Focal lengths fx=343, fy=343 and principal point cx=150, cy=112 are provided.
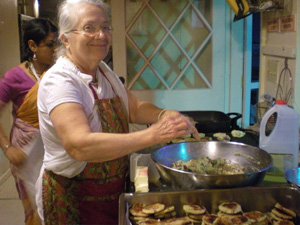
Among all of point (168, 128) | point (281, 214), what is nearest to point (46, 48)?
point (168, 128)

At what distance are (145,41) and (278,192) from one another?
87.9 inches

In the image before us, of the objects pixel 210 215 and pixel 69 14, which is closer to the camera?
pixel 210 215

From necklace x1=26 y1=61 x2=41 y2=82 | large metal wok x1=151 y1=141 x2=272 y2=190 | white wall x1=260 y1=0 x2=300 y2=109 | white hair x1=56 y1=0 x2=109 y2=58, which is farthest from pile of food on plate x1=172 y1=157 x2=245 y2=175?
necklace x1=26 y1=61 x2=41 y2=82

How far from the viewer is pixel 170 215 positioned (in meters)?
1.16

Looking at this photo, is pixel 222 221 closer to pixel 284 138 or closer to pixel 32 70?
pixel 284 138

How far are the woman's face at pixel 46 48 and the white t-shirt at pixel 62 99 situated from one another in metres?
0.78

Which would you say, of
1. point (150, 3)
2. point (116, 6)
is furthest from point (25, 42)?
point (150, 3)

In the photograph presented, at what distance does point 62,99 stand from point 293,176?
36.3 inches

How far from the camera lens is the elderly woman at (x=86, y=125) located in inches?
43.3

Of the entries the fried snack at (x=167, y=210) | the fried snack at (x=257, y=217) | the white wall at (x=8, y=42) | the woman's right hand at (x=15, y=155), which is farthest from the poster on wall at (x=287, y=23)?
the white wall at (x=8, y=42)

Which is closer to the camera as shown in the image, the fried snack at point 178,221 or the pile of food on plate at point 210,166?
the fried snack at point 178,221

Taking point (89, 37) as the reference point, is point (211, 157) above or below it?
below

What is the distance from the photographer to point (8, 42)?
3.38m

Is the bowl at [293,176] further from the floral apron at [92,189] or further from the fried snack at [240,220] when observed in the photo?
the floral apron at [92,189]
